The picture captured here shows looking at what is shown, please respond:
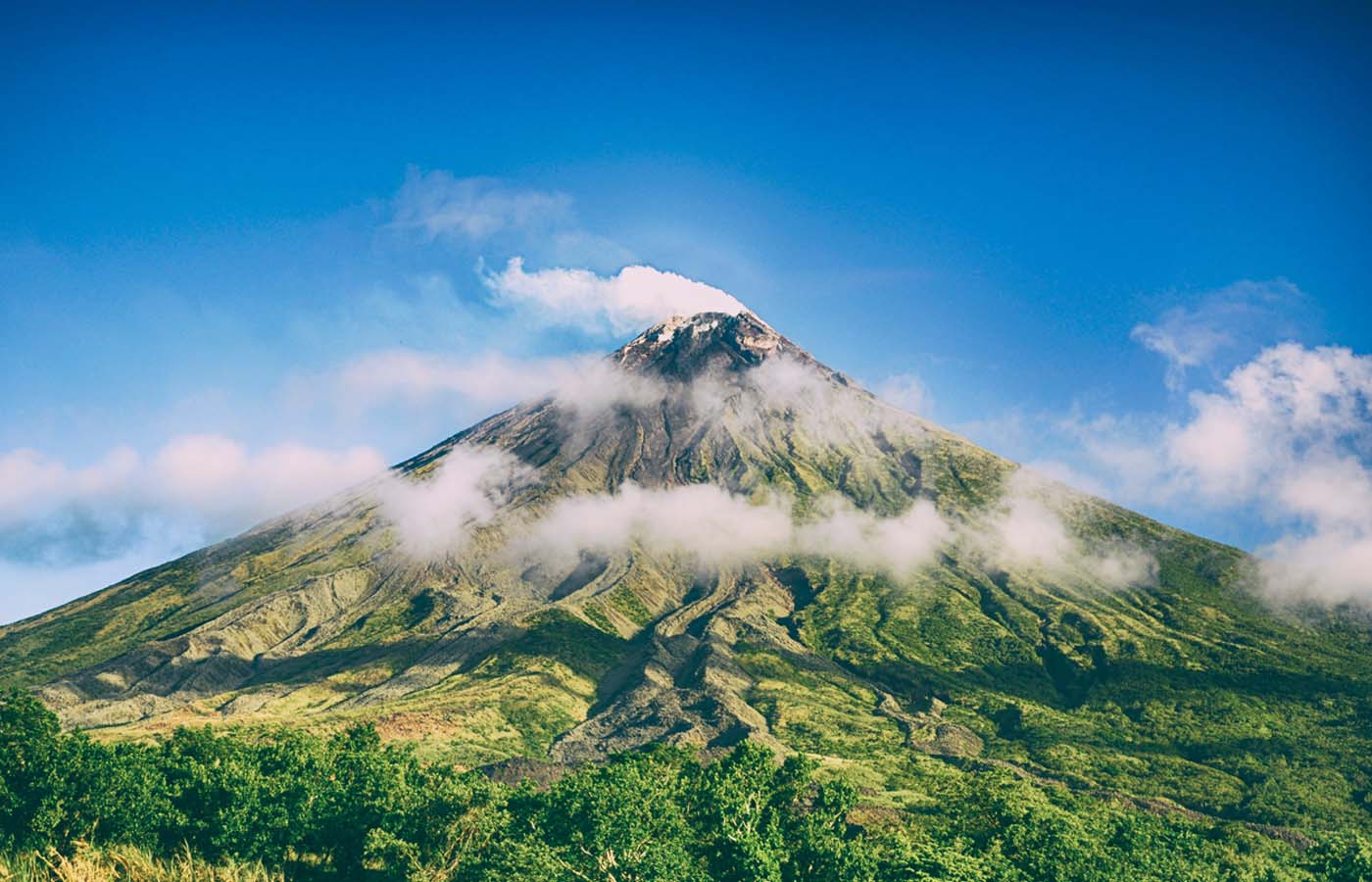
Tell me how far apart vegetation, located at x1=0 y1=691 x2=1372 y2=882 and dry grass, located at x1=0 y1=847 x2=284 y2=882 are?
997 millimetres

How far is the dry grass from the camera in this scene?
108 feet

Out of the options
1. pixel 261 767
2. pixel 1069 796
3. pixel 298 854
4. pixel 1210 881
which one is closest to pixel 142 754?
pixel 261 767

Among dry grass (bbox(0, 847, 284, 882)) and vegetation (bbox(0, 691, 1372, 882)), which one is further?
vegetation (bbox(0, 691, 1372, 882))

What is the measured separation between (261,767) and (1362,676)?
218981mm

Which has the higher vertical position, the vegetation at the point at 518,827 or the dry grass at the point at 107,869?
the dry grass at the point at 107,869

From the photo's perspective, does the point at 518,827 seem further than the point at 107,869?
Yes

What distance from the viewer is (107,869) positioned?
43438 millimetres

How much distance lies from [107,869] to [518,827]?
30.6m

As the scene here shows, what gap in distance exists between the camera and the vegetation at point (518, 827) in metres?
60.7

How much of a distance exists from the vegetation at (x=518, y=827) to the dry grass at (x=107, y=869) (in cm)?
100

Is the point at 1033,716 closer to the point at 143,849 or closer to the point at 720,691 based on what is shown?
the point at 720,691

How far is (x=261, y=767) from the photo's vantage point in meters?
91.8

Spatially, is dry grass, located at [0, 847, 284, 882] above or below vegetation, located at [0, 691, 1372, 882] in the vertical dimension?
above

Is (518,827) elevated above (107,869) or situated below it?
below
